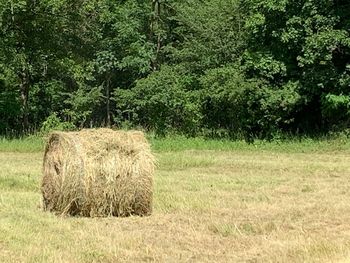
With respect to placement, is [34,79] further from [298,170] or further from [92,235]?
[92,235]

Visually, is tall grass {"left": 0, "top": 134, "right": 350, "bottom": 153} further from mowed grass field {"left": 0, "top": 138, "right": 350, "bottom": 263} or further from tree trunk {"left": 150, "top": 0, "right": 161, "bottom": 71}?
tree trunk {"left": 150, "top": 0, "right": 161, "bottom": 71}

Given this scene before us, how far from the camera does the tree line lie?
84.9 ft

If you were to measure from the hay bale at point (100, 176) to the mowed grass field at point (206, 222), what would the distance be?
1.06 feet

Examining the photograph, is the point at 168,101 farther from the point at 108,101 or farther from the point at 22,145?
the point at 22,145

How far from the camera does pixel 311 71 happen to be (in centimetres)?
2598

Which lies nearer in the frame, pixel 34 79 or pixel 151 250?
pixel 151 250

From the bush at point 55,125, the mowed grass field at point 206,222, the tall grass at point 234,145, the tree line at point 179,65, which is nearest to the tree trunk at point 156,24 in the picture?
the tree line at point 179,65

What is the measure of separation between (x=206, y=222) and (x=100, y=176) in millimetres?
2065

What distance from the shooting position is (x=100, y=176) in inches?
422

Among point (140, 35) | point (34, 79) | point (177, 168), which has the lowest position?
point (177, 168)

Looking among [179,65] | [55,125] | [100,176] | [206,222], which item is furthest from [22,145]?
[206,222]

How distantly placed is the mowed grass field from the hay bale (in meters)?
0.32

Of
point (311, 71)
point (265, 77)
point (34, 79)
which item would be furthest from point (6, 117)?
point (311, 71)

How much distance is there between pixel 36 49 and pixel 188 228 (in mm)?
23352
